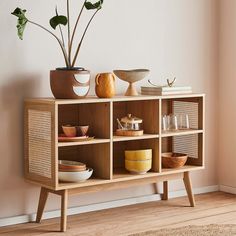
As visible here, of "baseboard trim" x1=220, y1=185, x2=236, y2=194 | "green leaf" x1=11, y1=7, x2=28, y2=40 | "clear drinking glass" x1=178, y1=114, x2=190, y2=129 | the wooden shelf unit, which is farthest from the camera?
"baseboard trim" x1=220, y1=185, x2=236, y2=194

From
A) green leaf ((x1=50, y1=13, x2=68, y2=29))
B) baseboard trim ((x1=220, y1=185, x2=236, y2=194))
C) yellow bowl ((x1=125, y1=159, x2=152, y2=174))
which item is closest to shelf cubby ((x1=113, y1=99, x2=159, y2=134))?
yellow bowl ((x1=125, y1=159, x2=152, y2=174))

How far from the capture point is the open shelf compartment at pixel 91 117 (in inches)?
147

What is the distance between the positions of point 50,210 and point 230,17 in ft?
6.15

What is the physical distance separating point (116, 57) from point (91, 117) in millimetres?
499

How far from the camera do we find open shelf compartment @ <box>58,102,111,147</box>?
3.72 m

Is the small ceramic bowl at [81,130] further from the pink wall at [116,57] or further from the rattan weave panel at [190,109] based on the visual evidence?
the rattan weave panel at [190,109]

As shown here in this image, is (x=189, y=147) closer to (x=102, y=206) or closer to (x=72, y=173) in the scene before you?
(x=102, y=206)

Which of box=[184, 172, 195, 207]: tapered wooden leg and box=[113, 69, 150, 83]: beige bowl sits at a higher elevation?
box=[113, 69, 150, 83]: beige bowl

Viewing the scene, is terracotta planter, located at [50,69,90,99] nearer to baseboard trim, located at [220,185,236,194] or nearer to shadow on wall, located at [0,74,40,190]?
shadow on wall, located at [0,74,40,190]

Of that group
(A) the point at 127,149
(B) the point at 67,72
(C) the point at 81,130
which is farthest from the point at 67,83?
(A) the point at 127,149

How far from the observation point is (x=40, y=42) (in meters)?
3.78

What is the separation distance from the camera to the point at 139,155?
3.90 meters

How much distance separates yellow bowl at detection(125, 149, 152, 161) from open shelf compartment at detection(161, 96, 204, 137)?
185 mm

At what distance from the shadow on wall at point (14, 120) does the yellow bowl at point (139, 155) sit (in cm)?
65
